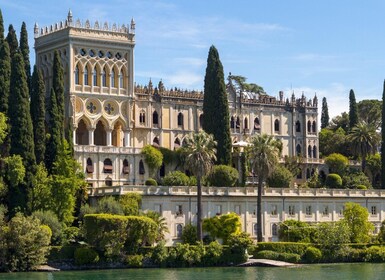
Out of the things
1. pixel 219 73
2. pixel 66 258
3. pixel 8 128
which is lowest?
pixel 66 258

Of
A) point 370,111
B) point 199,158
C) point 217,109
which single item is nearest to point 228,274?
point 199,158

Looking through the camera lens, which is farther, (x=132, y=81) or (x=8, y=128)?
(x=132, y=81)

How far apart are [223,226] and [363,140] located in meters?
33.3

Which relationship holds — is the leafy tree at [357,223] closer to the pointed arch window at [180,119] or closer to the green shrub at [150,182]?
the green shrub at [150,182]

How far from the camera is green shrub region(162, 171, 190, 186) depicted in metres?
103

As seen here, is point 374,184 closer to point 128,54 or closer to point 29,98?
point 128,54

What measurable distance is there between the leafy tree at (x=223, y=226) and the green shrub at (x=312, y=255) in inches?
282

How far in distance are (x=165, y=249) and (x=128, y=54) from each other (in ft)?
103

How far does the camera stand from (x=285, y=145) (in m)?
127

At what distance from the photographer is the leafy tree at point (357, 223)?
9712 centimetres

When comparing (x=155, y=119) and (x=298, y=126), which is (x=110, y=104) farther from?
(x=298, y=126)

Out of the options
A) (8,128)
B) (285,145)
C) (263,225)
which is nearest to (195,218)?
(263,225)

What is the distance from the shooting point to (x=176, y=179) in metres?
104

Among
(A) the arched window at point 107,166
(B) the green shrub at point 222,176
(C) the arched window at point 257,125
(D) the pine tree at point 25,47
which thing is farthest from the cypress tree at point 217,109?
(D) the pine tree at point 25,47
